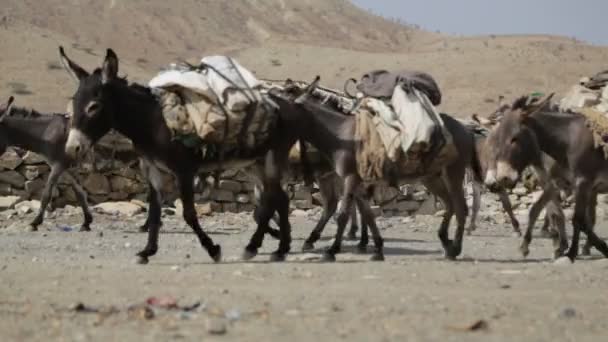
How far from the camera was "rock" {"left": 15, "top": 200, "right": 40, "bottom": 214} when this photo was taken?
1789cm

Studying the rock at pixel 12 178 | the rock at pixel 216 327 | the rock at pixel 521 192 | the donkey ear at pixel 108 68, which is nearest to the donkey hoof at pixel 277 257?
the donkey ear at pixel 108 68

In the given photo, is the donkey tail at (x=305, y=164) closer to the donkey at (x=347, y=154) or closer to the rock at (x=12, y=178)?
the donkey at (x=347, y=154)

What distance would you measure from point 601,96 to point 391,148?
12.1 meters

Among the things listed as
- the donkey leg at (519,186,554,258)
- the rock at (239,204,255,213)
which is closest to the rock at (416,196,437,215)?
the rock at (239,204,255,213)

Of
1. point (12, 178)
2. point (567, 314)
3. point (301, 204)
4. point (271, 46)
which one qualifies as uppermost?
point (567, 314)

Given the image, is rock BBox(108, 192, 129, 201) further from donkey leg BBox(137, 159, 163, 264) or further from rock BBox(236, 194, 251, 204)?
donkey leg BBox(137, 159, 163, 264)

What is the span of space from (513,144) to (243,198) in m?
10.5

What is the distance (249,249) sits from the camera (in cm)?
1022

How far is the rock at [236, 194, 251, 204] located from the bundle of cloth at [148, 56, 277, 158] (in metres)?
10.3

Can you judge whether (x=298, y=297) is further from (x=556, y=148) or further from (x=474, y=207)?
(x=474, y=207)

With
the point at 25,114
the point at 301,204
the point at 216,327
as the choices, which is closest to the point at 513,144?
the point at 216,327

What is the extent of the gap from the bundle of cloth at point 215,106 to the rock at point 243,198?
10.3 meters

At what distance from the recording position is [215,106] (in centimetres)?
957

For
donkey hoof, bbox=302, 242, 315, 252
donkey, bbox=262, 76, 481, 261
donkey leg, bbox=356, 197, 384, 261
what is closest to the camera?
donkey, bbox=262, 76, 481, 261
